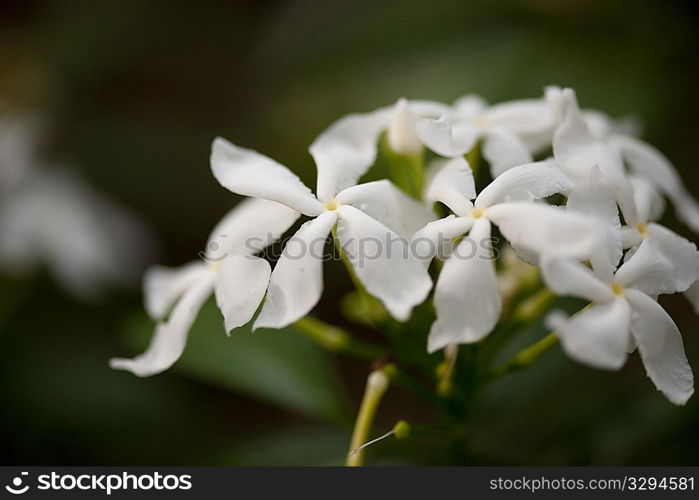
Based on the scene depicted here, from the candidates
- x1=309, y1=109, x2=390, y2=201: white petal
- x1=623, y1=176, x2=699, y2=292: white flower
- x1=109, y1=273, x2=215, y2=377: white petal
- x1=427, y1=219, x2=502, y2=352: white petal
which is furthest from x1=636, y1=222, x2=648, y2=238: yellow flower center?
x1=109, y1=273, x2=215, y2=377: white petal

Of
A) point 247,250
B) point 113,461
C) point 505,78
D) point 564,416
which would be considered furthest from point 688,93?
point 113,461

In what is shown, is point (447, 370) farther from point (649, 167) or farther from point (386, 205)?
point (649, 167)

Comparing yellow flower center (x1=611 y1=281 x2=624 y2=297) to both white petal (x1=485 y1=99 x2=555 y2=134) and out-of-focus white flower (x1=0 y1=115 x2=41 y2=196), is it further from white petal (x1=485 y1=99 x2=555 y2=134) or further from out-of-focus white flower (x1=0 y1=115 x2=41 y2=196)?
out-of-focus white flower (x1=0 y1=115 x2=41 y2=196)

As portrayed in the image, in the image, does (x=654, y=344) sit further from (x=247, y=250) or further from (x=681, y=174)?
(x=681, y=174)

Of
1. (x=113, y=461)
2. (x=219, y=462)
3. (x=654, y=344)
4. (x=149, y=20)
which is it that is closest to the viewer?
(x=654, y=344)

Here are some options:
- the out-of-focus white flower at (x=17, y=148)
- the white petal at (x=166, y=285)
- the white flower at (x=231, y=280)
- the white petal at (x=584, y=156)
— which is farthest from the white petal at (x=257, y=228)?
the out-of-focus white flower at (x=17, y=148)

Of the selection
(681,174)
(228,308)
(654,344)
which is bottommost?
(654,344)
